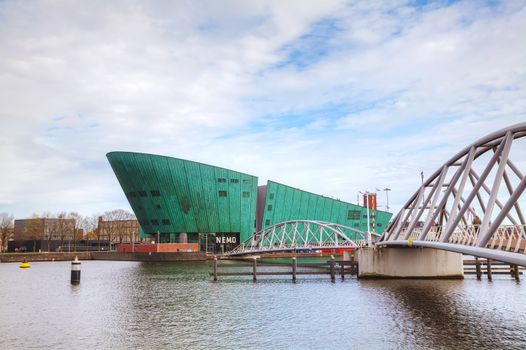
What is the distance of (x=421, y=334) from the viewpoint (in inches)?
874

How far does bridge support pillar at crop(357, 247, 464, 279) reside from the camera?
44.6m

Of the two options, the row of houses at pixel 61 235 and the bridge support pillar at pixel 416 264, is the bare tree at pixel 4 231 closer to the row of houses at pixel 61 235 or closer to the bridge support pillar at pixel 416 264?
the row of houses at pixel 61 235

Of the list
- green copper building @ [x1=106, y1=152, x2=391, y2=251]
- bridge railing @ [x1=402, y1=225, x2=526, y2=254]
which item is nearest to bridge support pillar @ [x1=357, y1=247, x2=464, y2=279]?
bridge railing @ [x1=402, y1=225, x2=526, y2=254]

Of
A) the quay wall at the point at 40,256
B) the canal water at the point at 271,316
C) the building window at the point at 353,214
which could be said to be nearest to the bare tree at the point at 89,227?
the quay wall at the point at 40,256

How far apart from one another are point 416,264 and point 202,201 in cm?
6509

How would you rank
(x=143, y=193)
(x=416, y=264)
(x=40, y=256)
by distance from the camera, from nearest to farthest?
(x=416, y=264)
(x=40, y=256)
(x=143, y=193)

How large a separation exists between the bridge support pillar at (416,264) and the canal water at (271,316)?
4.67 ft

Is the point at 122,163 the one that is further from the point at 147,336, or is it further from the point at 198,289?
the point at 147,336

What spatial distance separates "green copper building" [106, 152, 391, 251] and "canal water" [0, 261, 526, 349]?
58.5 meters

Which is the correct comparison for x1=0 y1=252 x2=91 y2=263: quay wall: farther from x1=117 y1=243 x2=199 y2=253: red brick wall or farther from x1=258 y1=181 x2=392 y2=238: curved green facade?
x1=258 y1=181 x2=392 y2=238: curved green facade

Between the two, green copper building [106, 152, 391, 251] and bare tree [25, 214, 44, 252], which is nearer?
green copper building [106, 152, 391, 251]

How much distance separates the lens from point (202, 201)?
104000mm

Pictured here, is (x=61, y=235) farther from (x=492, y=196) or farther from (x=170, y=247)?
(x=492, y=196)

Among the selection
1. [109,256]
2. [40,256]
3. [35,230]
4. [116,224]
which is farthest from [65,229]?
[109,256]
